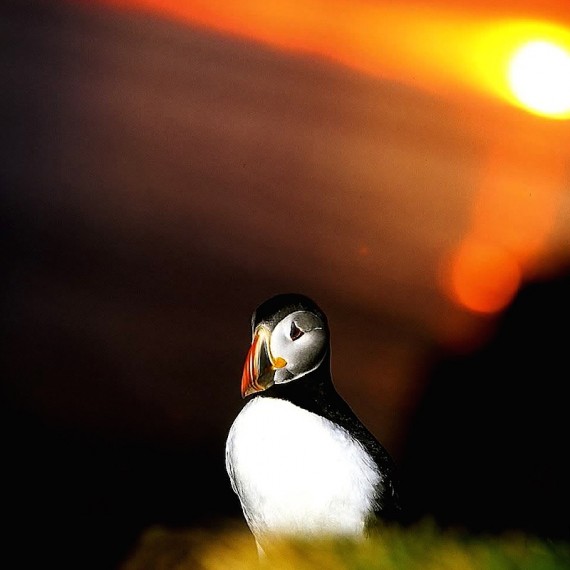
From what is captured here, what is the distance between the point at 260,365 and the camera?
4.47 feet

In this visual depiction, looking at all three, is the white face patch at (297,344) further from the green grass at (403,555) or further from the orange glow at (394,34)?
the green grass at (403,555)

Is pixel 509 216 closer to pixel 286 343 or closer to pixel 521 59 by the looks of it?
pixel 521 59

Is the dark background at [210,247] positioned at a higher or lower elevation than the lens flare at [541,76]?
lower

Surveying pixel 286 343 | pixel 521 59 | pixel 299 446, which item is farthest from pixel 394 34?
pixel 299 446

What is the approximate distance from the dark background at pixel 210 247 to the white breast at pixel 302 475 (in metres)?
0.21

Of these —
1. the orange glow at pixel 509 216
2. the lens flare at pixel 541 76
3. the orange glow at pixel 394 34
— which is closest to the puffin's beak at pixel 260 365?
the orange glow at pixel 509 216

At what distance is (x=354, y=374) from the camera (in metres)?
1.51

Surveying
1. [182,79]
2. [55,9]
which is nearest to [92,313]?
[182,79]

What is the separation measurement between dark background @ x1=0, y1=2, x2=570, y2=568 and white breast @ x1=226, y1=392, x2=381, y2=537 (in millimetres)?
213

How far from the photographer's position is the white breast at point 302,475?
125cm

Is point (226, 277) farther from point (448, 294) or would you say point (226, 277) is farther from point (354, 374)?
point (448, 294)

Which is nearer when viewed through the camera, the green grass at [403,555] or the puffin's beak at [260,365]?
the green grass at [403,555]

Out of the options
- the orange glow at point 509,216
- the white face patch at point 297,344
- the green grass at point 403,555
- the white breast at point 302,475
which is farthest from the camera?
the orange glow at point 509,216

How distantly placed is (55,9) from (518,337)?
111cm
